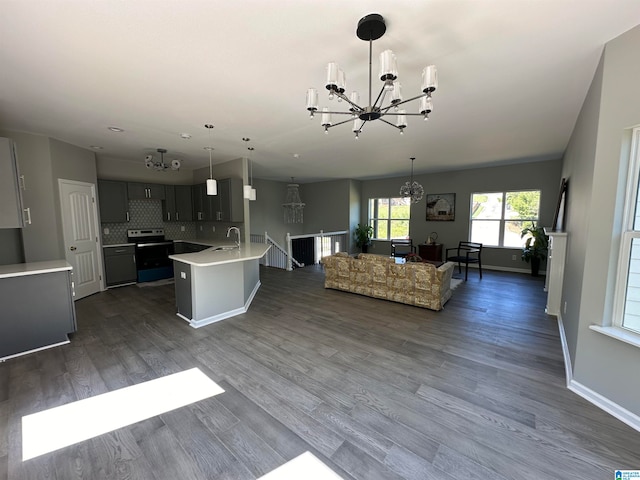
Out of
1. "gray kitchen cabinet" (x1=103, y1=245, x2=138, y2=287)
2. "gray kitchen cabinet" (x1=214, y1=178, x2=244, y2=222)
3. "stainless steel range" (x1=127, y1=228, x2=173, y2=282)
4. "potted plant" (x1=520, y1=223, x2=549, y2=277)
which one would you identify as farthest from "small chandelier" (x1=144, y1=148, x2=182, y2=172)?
"potted plant" (x1=520, y1=223, x2=549, y2=277)

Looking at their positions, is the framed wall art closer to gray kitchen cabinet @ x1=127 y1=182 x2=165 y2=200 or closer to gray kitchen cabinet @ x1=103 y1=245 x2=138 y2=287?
gray kitchen cabinet @ x1=127 y1=182 x2=165 y2=200

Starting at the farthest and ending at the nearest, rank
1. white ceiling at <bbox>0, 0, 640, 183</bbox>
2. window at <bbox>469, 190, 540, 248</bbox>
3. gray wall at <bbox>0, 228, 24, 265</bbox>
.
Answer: window at <bbox>469, 190, 540, 248</bbox> → gray wall at <bbox>0, 228, 24, 265</bbox> → white ceiling at <bbox>0, 0, 640, 183</bbox>

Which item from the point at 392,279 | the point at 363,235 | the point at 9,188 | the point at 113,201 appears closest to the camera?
the point at 9,188

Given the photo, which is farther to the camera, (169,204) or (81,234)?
(169,204)

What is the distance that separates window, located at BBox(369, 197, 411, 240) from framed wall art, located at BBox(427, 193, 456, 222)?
693 mm

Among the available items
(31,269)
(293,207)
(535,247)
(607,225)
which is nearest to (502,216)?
(535,247)

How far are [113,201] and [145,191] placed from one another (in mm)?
664

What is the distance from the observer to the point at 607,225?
2.07 meters

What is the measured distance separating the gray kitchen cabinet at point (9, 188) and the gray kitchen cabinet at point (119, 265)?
8.92 ft

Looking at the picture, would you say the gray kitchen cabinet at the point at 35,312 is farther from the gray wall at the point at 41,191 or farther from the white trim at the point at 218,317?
the gray wall at the point at 41,191

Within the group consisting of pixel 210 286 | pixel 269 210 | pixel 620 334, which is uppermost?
pixel 269 210

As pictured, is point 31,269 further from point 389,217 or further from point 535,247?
point 535,247

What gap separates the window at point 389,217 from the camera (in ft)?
28.6

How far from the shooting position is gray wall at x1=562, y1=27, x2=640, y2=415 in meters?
1.92
